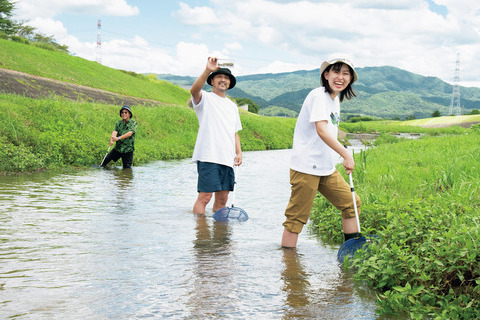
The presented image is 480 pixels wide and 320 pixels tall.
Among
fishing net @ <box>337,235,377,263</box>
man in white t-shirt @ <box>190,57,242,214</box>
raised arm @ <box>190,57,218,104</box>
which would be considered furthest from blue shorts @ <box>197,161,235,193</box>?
fishing net @ <box>337,235,377,263</box>

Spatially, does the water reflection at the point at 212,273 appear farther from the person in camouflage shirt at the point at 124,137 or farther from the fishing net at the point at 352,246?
the person in camouflage shirt at the point at 124,137

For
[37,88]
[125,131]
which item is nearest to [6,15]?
[37,88]

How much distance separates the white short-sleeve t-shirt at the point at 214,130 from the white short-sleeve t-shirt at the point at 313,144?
1938 millimetres

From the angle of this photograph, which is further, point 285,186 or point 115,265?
point 285,186

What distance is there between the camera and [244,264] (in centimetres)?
512

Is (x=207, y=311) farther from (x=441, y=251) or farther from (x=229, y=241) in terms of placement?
(x=229, y=241)

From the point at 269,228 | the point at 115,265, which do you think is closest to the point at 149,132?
the point at 269,228

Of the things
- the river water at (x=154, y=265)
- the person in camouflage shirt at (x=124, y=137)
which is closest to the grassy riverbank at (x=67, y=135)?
the person in camouflage shirt at (x=124, y=137)

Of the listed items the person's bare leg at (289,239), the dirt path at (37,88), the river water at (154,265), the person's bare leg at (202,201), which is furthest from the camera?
the dirt path at (37,88)

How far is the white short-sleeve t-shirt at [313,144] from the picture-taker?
5.01 m

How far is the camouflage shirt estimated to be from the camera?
44.5 feet

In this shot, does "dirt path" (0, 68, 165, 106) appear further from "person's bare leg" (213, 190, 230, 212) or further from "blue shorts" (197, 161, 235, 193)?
"blue shorts" (197, 161, 235, 193)

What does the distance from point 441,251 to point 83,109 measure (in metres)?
16.3

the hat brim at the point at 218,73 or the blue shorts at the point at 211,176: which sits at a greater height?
the hat brim at the point at 218,73
